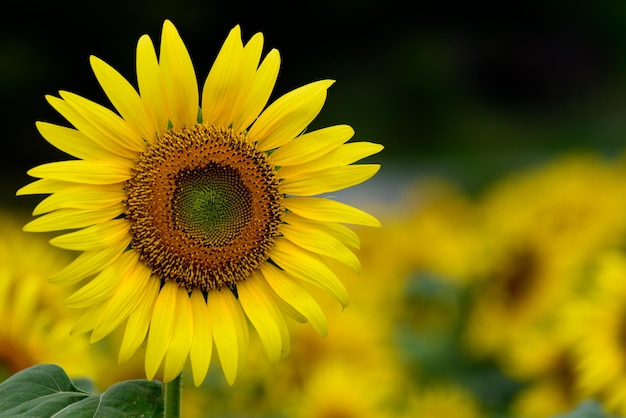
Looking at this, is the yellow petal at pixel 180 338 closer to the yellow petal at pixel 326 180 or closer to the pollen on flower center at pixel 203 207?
the pollen on flower center at pixel 203 207

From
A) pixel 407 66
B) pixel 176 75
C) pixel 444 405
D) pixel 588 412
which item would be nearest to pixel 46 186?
pixel 176 75

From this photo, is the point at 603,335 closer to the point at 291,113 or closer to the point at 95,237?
the point at 291,113

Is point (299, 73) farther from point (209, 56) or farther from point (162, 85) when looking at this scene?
point (162, 85)

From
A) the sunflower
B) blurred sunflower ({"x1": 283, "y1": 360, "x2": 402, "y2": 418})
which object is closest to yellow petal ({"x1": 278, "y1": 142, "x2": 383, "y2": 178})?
the sunflower

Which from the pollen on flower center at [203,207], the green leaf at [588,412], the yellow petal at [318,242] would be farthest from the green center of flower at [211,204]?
the green leaf at [588,412]

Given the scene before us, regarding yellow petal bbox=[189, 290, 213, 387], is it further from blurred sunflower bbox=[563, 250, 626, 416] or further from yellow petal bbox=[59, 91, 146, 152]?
blurred sunflower bbox=[563, 250, 626, 416]

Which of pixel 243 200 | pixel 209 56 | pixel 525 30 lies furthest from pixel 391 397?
pixel 525 30

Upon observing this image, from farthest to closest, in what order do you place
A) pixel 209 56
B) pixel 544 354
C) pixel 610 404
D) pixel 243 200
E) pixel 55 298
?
pixel 209 56 → pixel 544 354 → pixel 610 404 → pixel 55 298 → pixel 243 200
